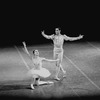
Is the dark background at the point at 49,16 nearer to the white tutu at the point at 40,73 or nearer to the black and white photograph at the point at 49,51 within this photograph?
the black and white photograph at the point at 49,51

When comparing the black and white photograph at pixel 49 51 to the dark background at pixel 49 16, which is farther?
the dark background at pixel 49 16

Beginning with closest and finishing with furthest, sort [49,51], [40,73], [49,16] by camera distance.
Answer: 1. [40,73]
2. [49,51]
3. [49,16]

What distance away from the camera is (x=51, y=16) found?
1032 inches

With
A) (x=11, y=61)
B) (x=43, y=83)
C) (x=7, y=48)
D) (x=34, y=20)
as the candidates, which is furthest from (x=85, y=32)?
(x=43, y=83)

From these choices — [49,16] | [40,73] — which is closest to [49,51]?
[40,73]

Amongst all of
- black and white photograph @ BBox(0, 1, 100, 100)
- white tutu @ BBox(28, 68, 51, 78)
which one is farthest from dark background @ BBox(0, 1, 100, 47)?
white tutu @ BBox(28, 68, 51, 78)

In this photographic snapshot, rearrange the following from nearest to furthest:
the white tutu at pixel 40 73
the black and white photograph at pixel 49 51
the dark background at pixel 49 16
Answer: the white tutu at pixel 40 73 → the black and white photograph at pixel 49 51 → the dark background at pixel 49 16

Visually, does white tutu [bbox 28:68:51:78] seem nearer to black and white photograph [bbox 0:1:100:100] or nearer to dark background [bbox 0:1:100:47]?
black and white photograph [bbox 0:1:100:100]

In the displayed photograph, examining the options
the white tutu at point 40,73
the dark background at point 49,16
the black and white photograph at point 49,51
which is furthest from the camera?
the dark background at point 49,16

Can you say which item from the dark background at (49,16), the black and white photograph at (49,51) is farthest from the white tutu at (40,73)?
the dark background at (49,16)

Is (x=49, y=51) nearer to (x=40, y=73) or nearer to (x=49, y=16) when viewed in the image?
(x=40, y=73)

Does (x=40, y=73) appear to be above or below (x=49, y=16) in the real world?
above

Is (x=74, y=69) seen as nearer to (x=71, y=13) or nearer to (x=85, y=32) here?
(x=85, y=32)

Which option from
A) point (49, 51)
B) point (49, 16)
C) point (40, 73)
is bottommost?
point (49, 51)
